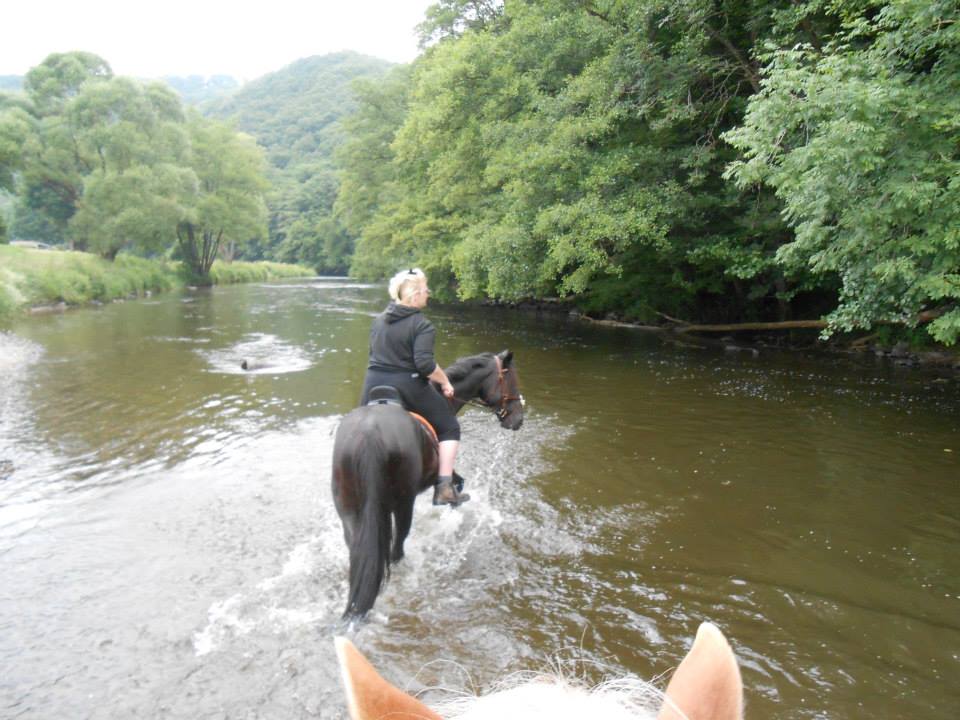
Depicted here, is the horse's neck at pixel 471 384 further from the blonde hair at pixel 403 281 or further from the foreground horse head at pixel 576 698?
the foreground horse head at pixel 576 698

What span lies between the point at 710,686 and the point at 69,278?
33.5m

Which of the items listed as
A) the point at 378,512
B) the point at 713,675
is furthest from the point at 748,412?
the point at 713,675

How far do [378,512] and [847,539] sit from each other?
170 inches

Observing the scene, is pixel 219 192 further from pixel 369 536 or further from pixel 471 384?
pixel 369 536

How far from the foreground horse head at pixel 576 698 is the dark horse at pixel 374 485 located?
3.05 meters

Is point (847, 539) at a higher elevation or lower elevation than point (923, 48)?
lower

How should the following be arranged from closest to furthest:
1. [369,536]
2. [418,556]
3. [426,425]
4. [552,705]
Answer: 1. [552,705]
2. [369,536]
3. [426,425]
4. [418,556]

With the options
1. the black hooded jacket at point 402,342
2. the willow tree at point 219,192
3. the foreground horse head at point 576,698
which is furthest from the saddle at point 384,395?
the willow tree at point 219,192

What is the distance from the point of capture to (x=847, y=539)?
5.21 m

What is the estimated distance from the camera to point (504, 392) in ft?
20.7

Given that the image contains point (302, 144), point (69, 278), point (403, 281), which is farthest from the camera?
point (302, 144)

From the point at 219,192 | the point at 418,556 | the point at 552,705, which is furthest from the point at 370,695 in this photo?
the point at 219,192

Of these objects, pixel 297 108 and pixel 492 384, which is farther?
pixel 297 108

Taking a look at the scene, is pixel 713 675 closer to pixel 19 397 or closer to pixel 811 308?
pixel 19 397
